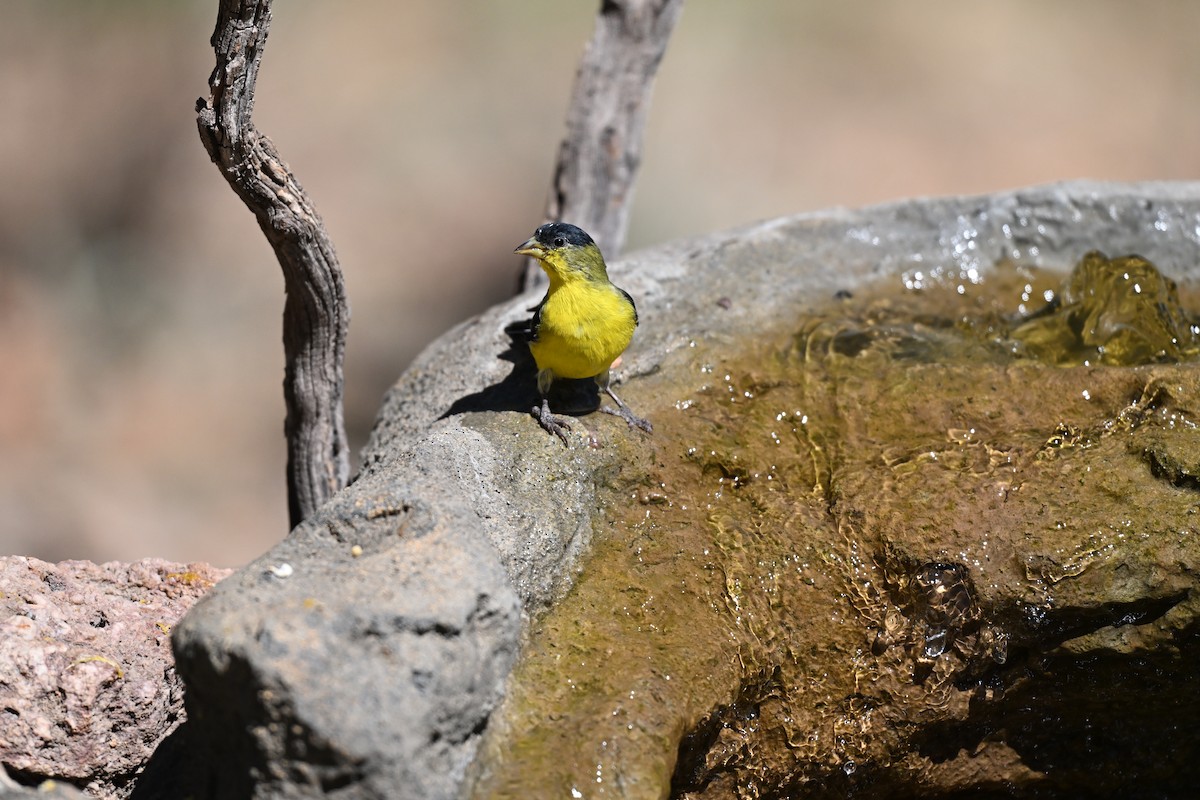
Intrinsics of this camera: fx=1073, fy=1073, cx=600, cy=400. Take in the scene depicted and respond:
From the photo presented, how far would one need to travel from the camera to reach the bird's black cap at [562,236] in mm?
3949

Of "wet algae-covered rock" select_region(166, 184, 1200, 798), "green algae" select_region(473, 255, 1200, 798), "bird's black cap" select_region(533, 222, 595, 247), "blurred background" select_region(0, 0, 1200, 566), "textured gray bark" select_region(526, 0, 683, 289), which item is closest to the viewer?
"wet algae-covered rock" select_region(166, 184, 1200, 798)

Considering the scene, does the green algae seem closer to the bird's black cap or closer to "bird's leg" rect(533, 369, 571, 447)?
"bird's leg" rect(533, 369, 571, 447)

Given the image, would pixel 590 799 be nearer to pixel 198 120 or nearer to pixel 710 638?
pixel 710 638

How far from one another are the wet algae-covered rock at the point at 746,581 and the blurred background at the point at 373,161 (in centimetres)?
500

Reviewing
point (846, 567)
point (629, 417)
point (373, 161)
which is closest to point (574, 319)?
point (629, 417)


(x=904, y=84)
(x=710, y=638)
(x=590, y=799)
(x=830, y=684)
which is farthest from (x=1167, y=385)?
(x=904, y=84)

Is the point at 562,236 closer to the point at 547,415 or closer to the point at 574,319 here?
the point at 574,319

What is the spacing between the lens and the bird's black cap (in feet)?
13.0

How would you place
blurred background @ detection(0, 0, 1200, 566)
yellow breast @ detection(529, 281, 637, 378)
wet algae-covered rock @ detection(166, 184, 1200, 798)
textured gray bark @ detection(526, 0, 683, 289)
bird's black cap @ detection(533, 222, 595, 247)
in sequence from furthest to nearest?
blurred background @ detection(0, 0, 1200, 566), textured gray bark @ detection(526, 0, 683, 289), bird's black cap @ detection(533, 222, 595, 247), yellow breast @ detection(529, 281, 637, 378), wet algae-covered rock @ detection(166, 184, 1200, 798)

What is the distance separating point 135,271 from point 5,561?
6.49 metres

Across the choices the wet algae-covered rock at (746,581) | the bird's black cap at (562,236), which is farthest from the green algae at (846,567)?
the bird's black cap at (562,236)

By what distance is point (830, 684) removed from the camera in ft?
12.0

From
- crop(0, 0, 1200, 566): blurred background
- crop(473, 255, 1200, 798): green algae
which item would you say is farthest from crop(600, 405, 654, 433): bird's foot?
crop(0, 0, 1200, 566): blurred background

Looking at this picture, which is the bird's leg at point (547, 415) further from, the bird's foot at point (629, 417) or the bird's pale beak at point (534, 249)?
the bird's pale beak at point (534, 249)
